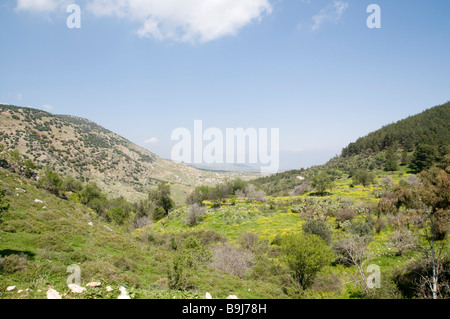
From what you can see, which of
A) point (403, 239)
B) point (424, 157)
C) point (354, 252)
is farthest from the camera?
point (424, 157)

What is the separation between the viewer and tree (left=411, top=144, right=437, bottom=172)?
59.9 metres

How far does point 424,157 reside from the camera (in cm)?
6138

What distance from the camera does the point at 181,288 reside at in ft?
38.3

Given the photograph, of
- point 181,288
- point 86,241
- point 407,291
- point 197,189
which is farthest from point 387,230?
point 197,189

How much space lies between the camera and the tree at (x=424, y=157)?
197 feet

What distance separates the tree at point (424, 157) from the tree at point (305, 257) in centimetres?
6730

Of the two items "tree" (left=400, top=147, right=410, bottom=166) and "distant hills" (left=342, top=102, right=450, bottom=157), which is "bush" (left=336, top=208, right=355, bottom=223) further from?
"distant hills" (left=342, top=102, right=450, bottom=157)

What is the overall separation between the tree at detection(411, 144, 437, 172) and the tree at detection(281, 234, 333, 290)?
67.3 meters

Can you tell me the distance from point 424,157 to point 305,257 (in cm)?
7210

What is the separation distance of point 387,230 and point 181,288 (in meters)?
27.0

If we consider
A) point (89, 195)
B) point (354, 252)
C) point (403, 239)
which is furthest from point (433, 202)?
point (89, 195)

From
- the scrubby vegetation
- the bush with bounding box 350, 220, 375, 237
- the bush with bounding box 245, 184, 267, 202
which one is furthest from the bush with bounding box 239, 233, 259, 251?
the bush with bounding box 245, 184, 267, 202

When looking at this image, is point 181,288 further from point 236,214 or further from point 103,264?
point 236,214

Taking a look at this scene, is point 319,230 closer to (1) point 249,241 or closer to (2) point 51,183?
(1) point 249,241
